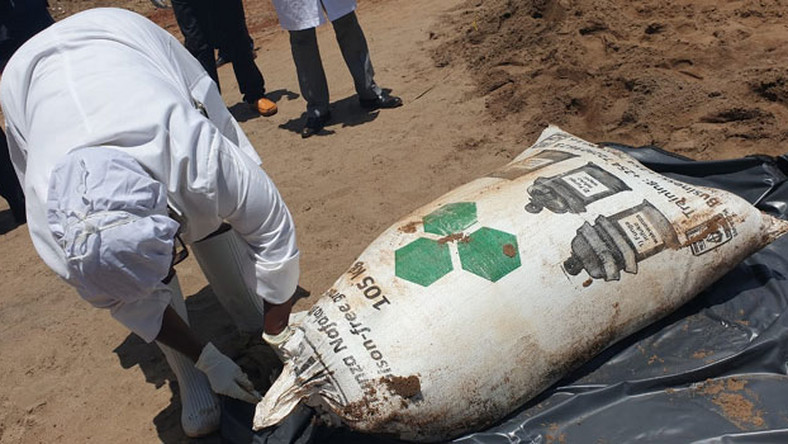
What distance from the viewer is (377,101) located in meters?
3.54

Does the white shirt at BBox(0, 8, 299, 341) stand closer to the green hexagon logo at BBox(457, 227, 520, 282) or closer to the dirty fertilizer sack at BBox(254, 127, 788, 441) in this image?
the dirty fertilizer sack at BBox(254, 127, 788, 441)

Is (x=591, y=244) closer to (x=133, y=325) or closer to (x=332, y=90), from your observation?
(x=133, y=325)

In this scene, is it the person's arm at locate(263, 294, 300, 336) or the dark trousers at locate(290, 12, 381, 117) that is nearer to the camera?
the person's arm at locate(263, 294, 300, 336)

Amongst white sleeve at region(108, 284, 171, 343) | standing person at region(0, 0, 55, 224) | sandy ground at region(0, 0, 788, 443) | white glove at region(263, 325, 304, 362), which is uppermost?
standing person at region(0, 0, 55, 224)

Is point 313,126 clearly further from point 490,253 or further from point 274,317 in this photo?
point 490,253

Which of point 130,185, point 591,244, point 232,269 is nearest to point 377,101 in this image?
point 232,269

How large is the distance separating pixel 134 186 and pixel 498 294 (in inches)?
32.6

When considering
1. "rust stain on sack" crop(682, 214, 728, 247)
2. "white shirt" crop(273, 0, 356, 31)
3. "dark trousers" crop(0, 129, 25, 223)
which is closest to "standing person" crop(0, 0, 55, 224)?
"dark trousers" crop(0, 129, 25, 223)

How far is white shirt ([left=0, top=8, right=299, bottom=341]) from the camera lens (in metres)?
1.32

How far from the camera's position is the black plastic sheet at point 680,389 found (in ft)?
4.67

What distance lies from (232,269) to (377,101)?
1.86m

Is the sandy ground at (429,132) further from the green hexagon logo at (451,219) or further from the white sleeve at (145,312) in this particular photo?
the green hexagon logo at (451,219)

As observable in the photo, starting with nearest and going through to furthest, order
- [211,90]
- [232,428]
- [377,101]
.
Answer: [232,428]
[211,90]
[377,101]

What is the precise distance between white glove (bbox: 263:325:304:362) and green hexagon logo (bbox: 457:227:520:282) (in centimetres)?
43
